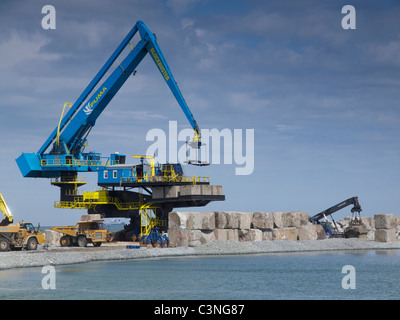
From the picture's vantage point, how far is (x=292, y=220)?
5416 centimetres

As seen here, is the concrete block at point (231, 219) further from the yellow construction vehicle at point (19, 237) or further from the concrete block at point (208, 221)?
the yellow construction vehicle at point (19, 237)

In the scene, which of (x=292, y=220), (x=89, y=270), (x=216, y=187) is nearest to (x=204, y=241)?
(x=216, y=187)

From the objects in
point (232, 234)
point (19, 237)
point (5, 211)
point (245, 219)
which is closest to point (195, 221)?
point (232, 234)

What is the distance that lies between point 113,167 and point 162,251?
41.2 feet

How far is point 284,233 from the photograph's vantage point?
52844mm

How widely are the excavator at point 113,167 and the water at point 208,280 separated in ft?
32.4

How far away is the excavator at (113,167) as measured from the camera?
48.5 meters

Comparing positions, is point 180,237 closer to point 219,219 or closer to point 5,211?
point 219,219

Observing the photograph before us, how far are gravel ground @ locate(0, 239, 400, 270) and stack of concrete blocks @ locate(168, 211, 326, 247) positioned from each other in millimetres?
1223

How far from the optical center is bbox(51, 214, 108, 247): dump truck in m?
44.2

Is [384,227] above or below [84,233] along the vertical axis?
above

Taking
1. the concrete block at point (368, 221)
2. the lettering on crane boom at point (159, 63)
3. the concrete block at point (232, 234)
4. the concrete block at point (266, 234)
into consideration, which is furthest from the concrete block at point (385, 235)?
the lettering on crane boom at point (159, 63)
